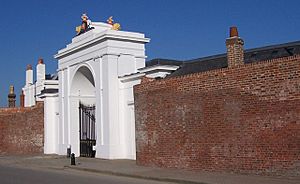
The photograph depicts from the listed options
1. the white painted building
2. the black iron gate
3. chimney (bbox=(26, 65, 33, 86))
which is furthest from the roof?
Answer: chimney (bbox=(26, 65, 33, 86))

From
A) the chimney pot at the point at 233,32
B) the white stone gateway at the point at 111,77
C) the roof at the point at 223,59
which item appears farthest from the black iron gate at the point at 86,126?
the chimney pot at the point at 233,32

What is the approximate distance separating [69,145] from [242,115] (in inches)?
625

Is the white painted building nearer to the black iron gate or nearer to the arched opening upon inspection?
the arched opening

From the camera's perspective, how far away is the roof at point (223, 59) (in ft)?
60.3

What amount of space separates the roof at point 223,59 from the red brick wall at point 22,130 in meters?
10.9

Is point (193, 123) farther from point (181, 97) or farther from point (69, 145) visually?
point (69, 145)

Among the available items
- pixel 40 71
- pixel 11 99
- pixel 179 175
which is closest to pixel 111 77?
pixel 179 175

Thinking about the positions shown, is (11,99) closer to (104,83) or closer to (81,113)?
(81,113)

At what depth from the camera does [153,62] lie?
25.9m

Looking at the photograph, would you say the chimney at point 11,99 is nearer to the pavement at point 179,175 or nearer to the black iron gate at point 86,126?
the black iron gate at point 86,126

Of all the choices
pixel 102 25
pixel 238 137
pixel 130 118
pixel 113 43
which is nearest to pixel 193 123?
pixel 238 137

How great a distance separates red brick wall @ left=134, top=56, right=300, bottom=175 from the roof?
2.98 metres

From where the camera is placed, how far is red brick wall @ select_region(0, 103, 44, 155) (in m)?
33.5

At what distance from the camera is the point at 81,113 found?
1185 inches
